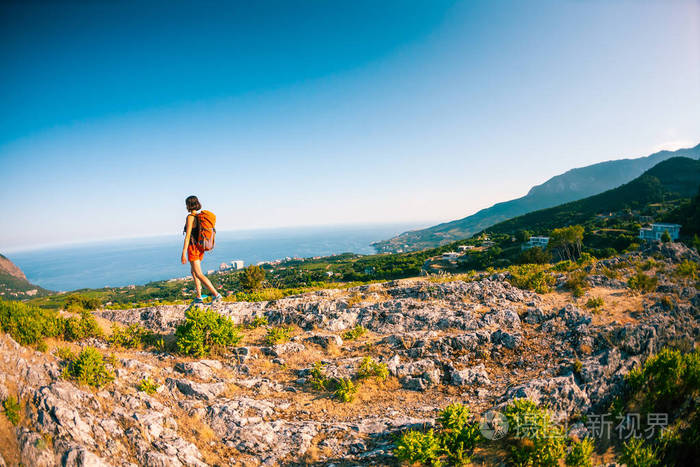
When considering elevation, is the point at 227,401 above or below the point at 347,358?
above

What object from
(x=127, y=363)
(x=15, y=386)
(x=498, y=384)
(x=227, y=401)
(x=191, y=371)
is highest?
(x=15, y=386)

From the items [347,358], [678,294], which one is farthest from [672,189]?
[347,358]

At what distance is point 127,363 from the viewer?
18.3ft

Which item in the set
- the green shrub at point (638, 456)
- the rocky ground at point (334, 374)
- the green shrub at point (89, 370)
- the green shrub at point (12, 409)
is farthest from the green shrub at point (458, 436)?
the green shrub at point (12, 409)

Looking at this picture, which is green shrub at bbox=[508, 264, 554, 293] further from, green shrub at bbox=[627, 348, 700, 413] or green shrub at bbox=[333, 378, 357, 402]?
green shrub at bbox=[333, 378, 357, 402]

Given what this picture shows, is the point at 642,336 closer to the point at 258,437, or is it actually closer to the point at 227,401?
the point at 258,437

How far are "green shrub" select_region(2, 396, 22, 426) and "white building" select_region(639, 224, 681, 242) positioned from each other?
70.2 m

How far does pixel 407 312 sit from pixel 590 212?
363ft

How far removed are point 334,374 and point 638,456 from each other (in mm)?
5939

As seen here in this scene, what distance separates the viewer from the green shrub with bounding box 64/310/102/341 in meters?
6.42

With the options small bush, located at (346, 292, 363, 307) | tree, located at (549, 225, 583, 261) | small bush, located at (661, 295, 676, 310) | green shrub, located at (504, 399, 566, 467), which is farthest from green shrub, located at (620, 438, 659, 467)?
tree, located at (549, 225, 583, 261)

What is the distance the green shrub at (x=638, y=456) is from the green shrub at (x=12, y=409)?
9944 millimetres

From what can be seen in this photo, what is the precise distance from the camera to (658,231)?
47469mm

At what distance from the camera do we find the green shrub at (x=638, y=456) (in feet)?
14.3
